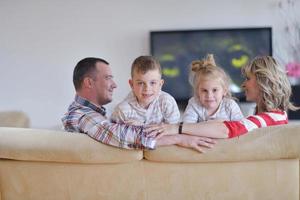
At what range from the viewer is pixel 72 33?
16.4ft

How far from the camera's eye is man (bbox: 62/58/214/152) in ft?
5.03

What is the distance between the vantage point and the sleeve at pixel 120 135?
153cm

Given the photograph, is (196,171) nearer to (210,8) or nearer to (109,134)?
(109,134)

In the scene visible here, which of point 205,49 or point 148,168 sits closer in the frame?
point 148,168

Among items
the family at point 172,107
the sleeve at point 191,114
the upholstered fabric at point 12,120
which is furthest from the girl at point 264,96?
the upholstered fabric at point 12,120

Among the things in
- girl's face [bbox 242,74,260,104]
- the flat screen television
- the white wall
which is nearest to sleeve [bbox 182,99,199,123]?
girl's face [bbox 242,74,260,104]

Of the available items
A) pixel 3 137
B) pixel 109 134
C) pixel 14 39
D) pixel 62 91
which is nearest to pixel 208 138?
pixel 109 134

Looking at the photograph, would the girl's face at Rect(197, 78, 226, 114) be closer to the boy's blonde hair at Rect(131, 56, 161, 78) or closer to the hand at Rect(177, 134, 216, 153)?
the boy's blonde hair at Rect(131, 56, 161, 78)

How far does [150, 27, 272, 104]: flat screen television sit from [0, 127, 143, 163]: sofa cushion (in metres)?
3.44

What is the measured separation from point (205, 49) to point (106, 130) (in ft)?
11.4

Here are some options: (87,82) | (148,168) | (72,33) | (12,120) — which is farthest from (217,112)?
(72,33)

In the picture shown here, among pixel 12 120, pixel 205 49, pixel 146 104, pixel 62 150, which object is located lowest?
pixel 12 120

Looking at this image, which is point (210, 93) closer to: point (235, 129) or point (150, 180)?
point (235, 129)

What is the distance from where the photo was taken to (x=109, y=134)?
1.57 m
